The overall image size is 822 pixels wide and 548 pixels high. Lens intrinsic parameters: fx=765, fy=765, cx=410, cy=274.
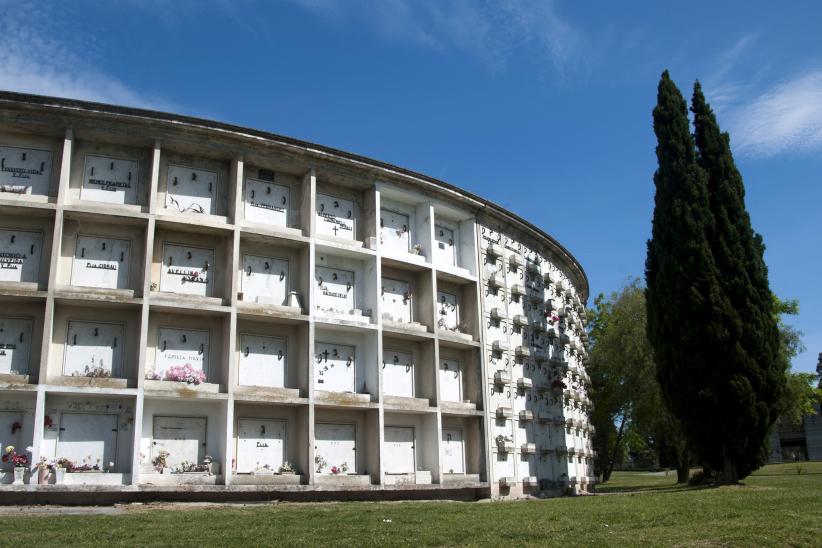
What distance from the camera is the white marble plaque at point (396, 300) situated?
2286 cm

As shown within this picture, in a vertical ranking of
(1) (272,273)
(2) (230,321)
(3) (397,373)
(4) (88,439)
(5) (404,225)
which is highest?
(5) (404,225)

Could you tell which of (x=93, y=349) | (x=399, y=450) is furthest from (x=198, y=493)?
(x=399, y=450)

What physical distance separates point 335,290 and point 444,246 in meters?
5.07

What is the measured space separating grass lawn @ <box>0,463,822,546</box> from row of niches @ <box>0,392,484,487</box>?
8.52 ft

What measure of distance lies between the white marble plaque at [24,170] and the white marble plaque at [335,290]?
7.23 m

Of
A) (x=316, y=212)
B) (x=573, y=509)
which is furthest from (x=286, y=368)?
(x=573, y=509)

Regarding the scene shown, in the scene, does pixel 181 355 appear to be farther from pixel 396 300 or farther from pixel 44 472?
pixel 396 300

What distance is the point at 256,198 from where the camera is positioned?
20844mm

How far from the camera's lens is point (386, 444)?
21.3 metres

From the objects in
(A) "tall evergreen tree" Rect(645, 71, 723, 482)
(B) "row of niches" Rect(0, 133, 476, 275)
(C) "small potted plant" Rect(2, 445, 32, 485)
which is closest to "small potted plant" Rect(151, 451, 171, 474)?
(C) "small potted plant" Rect(2, 445, 32, 485)

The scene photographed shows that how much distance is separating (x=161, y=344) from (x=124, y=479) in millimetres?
3374

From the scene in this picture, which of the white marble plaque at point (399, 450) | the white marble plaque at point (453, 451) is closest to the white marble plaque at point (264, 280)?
the white marble plaque at point (399, 450)

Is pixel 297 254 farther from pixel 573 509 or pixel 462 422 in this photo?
pixel 573 509

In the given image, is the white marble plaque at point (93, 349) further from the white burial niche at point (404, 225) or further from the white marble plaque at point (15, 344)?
the white burial niche at point (404, 225)
